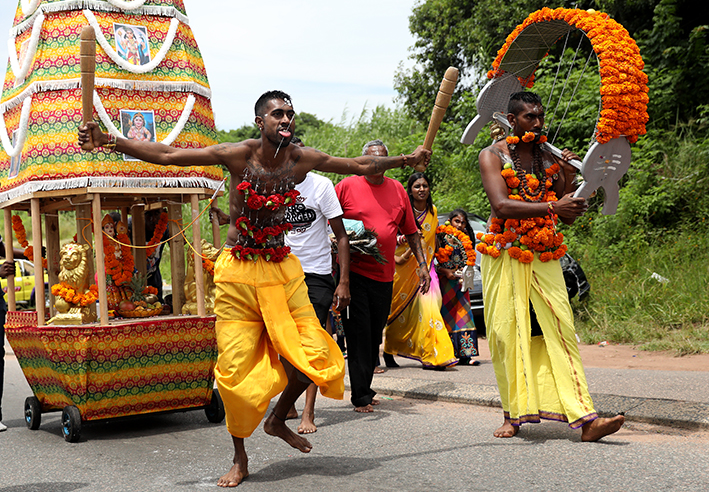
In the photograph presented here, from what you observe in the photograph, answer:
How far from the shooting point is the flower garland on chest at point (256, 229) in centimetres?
450

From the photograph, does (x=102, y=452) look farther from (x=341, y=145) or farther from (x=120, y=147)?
(x=341, y=145)

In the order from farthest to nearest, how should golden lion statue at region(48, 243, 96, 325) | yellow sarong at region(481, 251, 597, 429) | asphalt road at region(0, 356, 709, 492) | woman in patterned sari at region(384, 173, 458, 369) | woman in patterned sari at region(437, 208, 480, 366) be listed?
woman in patterned sari at region(437, 208, 480, 366) < woman in patterned sari at region(384, 173, 458, 369) < golden lion statue at region(48, 243, 96, 325) < yellow sarong at region(481, 251, 597, 429) < asphalt road at region(0, 356, 709, 492)

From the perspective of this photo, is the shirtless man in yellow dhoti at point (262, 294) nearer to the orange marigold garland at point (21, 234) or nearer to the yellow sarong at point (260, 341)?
the yellow sarong at point (260, 341)

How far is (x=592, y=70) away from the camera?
15148mm

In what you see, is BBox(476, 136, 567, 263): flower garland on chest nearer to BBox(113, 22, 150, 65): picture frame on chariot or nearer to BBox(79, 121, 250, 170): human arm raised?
BBox(79, 121, 250, 170): human arm raised

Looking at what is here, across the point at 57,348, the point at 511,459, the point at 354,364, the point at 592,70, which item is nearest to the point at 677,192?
the point at 592,70

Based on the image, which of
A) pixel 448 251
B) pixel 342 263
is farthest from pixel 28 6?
pixel 448 251

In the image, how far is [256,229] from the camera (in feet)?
14.9

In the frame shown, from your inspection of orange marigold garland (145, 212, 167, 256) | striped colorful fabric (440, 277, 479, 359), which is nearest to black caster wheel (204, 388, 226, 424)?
orange marigold garland (145, 212, 167, 256)

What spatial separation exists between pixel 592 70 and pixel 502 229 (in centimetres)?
1124

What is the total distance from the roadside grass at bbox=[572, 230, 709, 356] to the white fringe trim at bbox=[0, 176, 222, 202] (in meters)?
5.59

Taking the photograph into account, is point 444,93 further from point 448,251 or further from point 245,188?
point 448,251

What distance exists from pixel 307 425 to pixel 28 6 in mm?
4088

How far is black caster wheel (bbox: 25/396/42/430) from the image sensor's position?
6.23 meters
